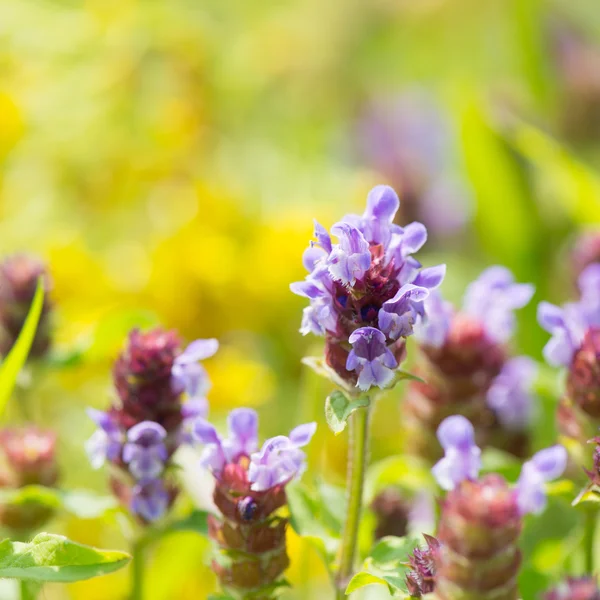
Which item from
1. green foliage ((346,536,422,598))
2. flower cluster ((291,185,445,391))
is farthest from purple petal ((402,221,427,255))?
green foliage ((346,536,422,598))

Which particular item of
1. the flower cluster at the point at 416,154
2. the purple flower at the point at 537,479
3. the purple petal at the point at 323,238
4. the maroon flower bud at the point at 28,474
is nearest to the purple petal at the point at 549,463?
the purple flower at the point at 537,479

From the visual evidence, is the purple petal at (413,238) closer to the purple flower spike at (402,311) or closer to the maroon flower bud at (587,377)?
the purple flower spike at (402,311)

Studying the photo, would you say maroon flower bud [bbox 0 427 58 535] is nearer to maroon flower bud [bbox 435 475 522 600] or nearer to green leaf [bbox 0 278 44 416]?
green leaf [bbox 0 278 44 416]

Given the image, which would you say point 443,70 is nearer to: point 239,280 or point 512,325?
point 239,280

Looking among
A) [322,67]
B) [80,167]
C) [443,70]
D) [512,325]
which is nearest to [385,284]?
[512,325]

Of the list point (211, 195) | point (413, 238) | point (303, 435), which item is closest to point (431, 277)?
point (413, 238)

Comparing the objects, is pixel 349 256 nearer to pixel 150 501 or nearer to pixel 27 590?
pixel 150 501
